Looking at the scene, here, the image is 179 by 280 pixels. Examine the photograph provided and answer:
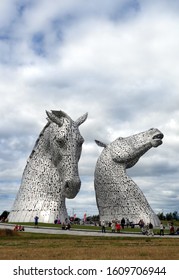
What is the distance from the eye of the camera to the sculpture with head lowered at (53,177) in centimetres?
3419

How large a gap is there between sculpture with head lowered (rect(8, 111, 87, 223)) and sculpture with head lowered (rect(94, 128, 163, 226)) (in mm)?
4021

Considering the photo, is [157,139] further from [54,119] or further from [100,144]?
[54,119]

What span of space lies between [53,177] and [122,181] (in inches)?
242

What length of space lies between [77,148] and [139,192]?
6.63 metres

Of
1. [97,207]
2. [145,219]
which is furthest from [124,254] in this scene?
[97,207]

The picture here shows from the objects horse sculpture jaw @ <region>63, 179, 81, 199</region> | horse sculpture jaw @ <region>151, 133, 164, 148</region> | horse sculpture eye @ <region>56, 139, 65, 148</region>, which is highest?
horse sculpture jaw @ <region>151, 133, 164, 148</region>

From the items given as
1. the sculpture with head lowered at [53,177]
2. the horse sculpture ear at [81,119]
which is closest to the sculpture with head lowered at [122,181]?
the horse sculpture ear at [81,119]

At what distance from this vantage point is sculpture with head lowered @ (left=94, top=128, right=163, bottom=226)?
121 feet

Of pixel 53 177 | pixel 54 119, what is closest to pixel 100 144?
pixel 54 119

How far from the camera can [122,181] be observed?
37.7m

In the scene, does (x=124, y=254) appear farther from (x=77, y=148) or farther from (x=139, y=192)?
(x=139, y=192)

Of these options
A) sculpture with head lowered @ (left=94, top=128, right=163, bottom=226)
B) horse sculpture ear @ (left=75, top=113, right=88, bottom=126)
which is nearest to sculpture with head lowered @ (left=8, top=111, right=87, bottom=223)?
horse sculpture ear @ (left=75, top=113, right=88, bottom=126)

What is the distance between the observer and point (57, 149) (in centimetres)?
3475

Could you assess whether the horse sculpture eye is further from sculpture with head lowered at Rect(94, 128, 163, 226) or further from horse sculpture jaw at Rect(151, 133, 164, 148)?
horse sculpture jaw at Rect(151, 133, 164, 148)
